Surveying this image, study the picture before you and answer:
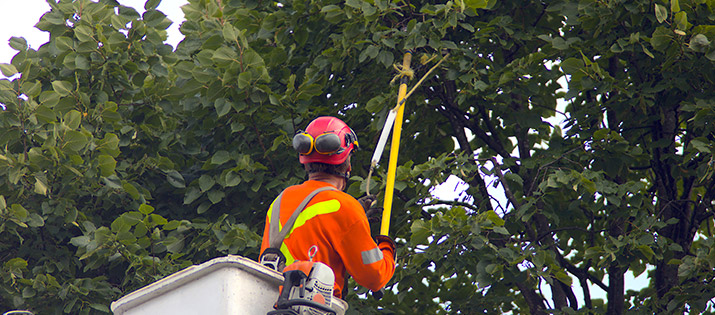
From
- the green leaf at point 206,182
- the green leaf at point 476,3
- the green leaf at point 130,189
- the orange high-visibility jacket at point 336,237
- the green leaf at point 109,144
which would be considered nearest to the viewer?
the orange high-visibility jacket at point 336,237

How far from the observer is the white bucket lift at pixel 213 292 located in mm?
4535

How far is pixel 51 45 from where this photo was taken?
376 inches

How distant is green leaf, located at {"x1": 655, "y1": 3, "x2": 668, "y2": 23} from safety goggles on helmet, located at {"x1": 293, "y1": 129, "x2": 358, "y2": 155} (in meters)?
3.49

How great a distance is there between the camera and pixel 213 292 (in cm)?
457

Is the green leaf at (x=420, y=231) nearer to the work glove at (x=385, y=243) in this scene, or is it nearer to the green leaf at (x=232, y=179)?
the green leaf at (x=232, y=179)

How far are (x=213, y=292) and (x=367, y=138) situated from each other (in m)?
5.56

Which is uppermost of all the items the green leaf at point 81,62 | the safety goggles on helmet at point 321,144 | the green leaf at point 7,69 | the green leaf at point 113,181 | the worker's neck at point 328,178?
the green leaf at point 81,62

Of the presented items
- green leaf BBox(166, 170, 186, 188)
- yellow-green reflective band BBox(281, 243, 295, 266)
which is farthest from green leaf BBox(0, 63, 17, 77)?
yellow-green reflective band BBox(281, 243, 295, 266)

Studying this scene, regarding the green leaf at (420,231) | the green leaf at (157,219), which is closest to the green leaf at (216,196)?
the green leaf at (157,219)

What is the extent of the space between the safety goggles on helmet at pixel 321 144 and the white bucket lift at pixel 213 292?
89cm

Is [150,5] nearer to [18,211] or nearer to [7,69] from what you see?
[7,69]

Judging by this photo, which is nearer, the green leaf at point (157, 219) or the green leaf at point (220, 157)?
the green leaf at point (157, 219)

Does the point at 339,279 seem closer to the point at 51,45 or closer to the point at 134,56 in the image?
the point at 134,56

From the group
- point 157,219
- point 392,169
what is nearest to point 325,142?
point 392,169
